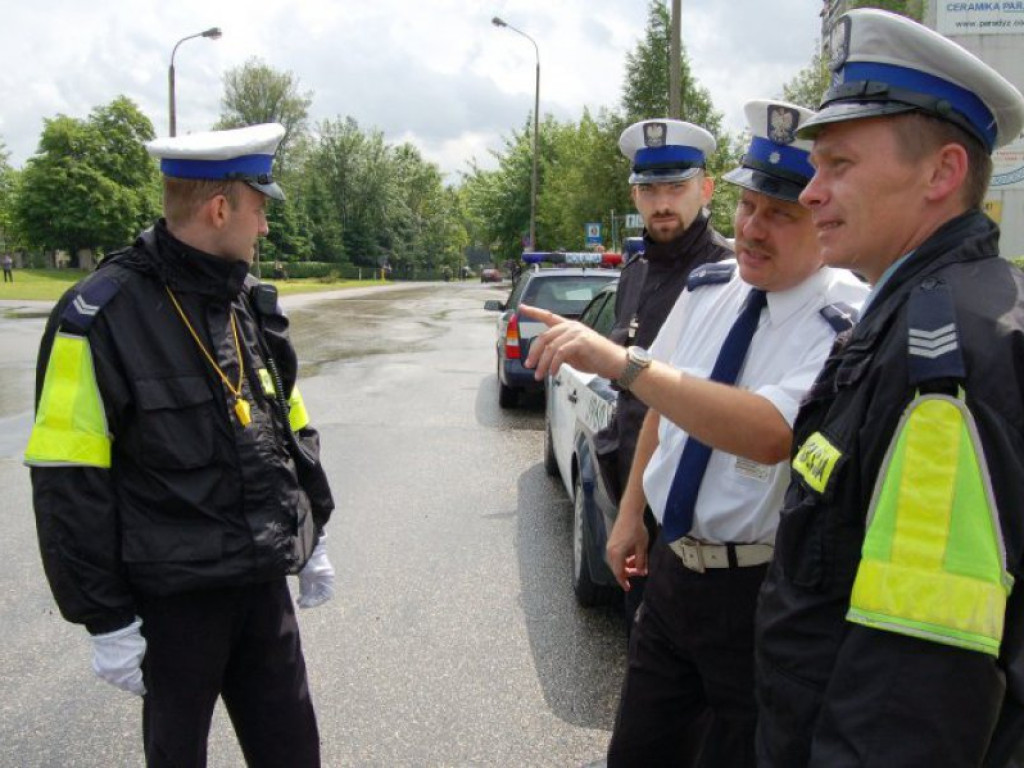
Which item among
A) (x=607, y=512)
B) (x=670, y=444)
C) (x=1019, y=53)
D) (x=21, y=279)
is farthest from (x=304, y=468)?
(x=21, y=279)

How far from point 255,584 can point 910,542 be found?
170 cm

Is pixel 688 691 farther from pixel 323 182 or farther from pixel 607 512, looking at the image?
pixel 323 182

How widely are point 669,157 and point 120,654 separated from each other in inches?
101

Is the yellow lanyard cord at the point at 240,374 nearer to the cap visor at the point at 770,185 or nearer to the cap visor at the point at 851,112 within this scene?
the cap visor at the point at 770,185

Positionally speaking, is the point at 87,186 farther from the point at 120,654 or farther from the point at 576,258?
the point at 120,654

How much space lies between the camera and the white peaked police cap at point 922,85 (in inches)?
47.2

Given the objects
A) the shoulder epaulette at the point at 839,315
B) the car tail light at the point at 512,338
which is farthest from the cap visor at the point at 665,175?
the car tail light at the point at 512,338

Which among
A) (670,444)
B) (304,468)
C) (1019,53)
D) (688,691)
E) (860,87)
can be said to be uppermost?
(1019,53)

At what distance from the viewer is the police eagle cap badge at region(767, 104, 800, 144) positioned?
6.27 ft

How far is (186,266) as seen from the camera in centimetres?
211

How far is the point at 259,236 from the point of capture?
92.5 inches

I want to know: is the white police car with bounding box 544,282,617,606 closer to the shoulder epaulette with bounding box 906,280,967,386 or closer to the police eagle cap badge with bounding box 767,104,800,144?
the police eagle cap badge with bounding box 767,104,800,144

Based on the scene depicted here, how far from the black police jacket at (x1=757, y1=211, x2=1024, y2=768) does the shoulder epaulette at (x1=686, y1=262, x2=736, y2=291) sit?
89 cm

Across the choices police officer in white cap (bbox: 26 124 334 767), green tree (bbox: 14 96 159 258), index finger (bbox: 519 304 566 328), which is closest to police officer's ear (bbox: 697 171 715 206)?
index finger (bbox: 519 304 566 328)
